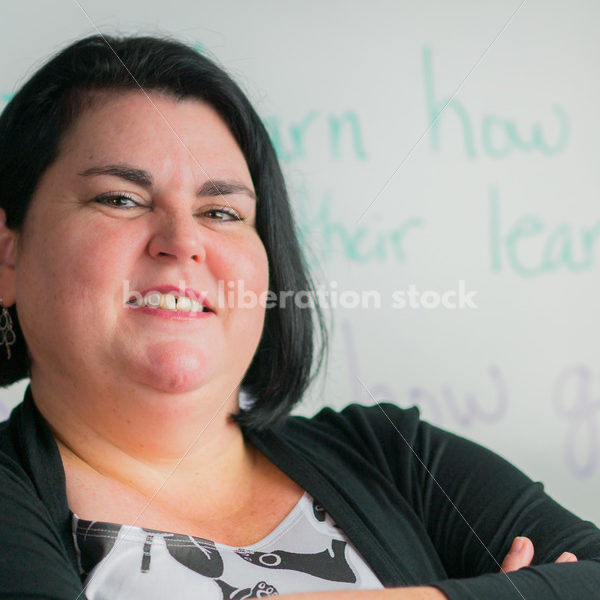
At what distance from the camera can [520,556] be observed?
2.66 feet

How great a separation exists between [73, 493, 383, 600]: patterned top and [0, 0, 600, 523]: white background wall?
0.73 meters

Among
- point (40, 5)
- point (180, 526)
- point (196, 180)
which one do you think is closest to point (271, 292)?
point (196, 180)

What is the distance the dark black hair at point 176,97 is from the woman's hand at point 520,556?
1.08 feet

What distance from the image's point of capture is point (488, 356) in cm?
154

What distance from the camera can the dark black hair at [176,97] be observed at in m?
0.88

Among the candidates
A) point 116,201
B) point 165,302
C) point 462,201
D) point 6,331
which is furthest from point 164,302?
point 462,201

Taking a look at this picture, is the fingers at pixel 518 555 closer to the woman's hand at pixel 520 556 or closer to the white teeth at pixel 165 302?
the woman's hand at pixel 520 556

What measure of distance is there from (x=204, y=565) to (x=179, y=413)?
176 mm


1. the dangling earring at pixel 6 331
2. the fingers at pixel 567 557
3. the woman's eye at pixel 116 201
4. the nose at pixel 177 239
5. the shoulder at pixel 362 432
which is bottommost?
the fingers at pixel 567 557

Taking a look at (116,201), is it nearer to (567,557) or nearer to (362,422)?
(362,422)

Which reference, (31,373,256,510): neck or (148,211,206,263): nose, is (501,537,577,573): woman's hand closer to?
(31,373,256,510): neck

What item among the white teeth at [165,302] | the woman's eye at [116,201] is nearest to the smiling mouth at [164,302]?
the white teeth at [165,302]

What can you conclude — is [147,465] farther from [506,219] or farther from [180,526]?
[506,219]

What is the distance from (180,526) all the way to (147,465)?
0.11 metres
